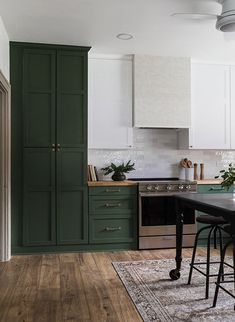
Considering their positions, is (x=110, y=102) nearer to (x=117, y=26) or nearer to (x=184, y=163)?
(x=117, y=26)

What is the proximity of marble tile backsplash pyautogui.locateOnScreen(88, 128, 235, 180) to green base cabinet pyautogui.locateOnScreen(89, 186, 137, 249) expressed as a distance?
559mm

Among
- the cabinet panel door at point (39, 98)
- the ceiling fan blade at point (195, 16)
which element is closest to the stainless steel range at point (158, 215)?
the cabinet panel door at point (39, 98)

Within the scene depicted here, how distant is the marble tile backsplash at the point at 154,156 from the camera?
488 cm

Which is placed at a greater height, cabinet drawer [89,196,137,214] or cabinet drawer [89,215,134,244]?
cabinet drawer [89,196,137,214]

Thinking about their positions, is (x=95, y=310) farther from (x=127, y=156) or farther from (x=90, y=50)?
(x=90, y=50)

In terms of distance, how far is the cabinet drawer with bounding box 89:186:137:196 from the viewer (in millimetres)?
4312

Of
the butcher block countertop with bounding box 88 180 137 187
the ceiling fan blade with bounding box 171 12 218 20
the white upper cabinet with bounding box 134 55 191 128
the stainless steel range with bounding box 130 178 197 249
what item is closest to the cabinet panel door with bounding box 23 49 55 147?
the butcher block countertop with bounding box 88 180 137 187

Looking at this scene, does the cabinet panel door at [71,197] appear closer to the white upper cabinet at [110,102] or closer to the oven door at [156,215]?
the white upper cabinet at [110,102]

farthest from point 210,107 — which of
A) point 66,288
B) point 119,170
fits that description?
point 66,288

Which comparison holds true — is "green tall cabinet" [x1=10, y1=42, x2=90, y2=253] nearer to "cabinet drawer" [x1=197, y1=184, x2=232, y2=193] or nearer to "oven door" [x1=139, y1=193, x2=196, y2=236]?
"oven door" [x1=139, y1=193, x2=196, y2=236]

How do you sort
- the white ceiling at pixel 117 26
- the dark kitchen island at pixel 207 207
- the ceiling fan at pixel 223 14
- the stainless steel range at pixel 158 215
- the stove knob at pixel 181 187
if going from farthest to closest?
the stove knob at pixel 181 187 → the stainless steel range at pixel 158 215 → the white ceiling at pixel 117 26 → the ceiling fan at pixel 223 14 → the dark kitchen island at pixel 207 207

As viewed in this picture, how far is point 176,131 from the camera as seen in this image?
5137mm

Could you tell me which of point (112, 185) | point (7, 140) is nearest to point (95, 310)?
point (112, 185)

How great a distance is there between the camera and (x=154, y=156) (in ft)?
16.5
